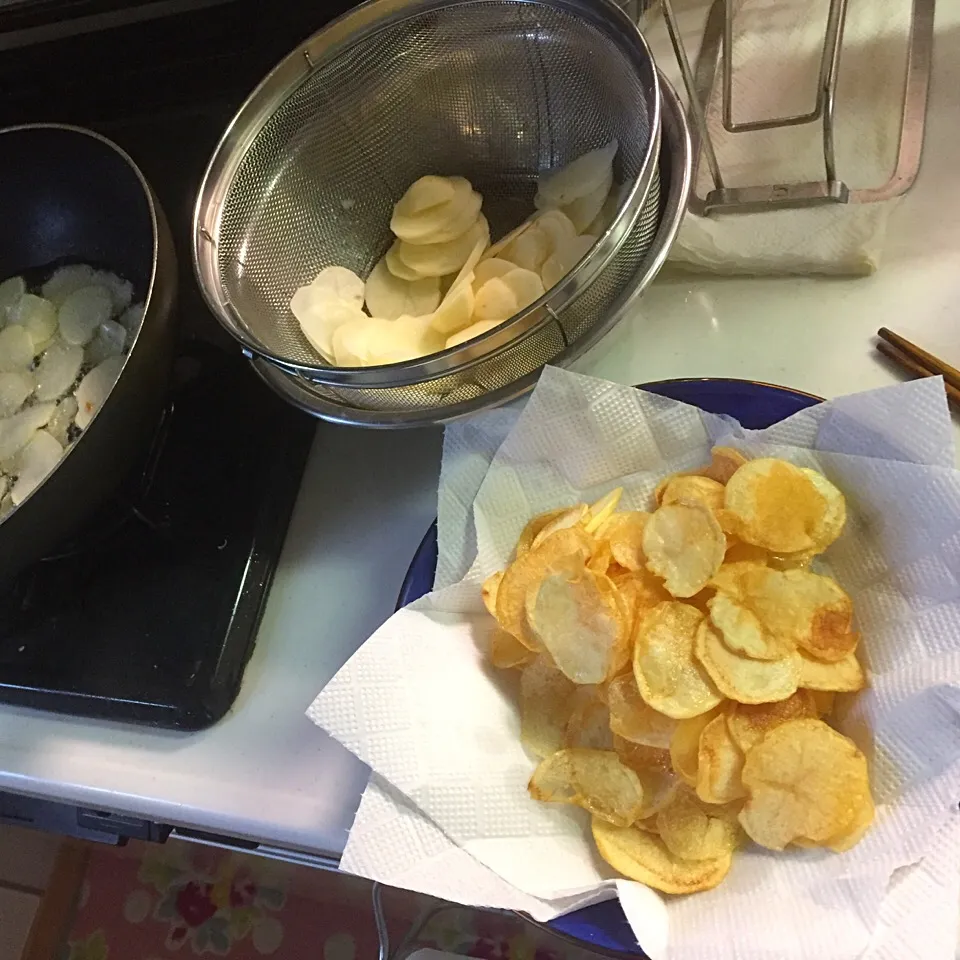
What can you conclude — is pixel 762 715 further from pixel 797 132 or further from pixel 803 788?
pixel 797 132

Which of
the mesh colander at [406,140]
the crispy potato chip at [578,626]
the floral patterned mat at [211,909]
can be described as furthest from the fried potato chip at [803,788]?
the floral patterned mat at [211,909]

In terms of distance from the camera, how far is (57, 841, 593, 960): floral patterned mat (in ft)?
5.63

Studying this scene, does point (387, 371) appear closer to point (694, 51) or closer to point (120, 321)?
point (120, 321)

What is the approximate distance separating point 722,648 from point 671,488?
0.12 meters

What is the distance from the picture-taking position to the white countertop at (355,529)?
2.21 ft

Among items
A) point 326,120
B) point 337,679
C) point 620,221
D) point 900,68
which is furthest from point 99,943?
point 900,68

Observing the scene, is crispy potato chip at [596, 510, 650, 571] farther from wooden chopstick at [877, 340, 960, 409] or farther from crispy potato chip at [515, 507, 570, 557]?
wooden chopstick at [877, 340, 960, 409]

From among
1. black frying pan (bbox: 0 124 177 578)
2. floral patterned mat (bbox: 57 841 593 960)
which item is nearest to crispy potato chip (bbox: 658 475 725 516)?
black frying pan (bbox: 0 124 177 578)

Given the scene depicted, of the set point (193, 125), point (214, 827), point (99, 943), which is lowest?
point (99, 943)

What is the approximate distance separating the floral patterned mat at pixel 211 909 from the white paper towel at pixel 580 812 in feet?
3.75

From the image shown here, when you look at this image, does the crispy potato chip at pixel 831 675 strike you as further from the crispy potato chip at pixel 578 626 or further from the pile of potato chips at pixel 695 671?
the crispy potato chip at pixel 578 626

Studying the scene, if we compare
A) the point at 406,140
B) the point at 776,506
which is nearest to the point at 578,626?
the point at 776,506

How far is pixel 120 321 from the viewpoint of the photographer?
2.75 feet

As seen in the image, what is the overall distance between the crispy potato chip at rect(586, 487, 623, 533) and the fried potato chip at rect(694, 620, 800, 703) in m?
0.11
